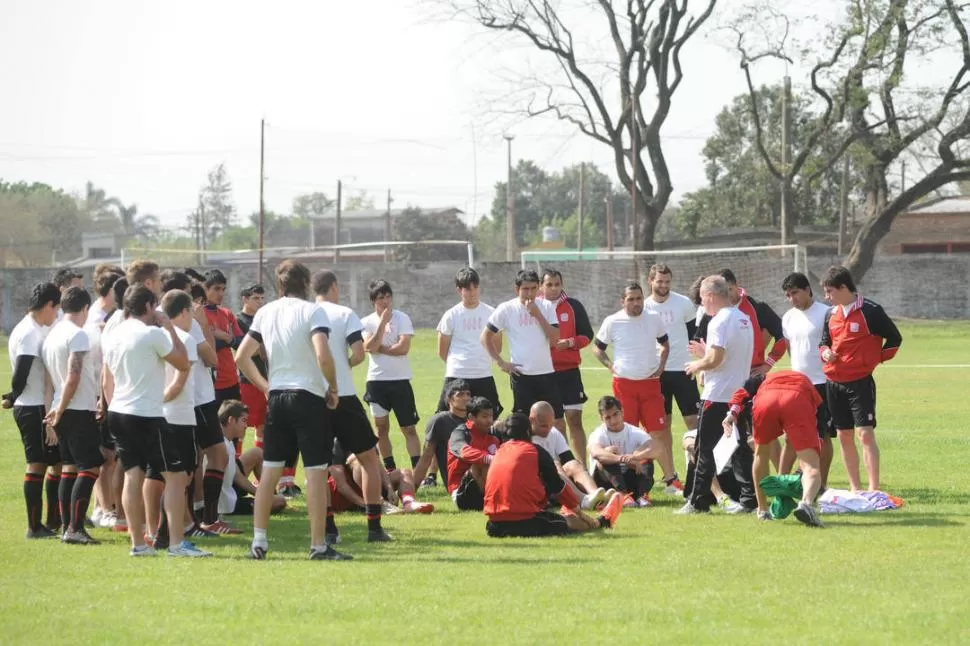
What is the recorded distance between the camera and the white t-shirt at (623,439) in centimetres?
1232

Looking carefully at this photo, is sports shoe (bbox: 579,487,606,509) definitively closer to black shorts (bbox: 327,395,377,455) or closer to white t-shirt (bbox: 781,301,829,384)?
white t-shirt (bbox: 781,301,829,384)

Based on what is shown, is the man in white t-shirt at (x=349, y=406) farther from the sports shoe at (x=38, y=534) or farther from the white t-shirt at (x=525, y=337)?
the white t-shirt at (x=525, y=337)

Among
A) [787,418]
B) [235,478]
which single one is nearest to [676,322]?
[787,418]

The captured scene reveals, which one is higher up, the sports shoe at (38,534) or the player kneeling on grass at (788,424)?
the player kneeling on grass at (788,424)

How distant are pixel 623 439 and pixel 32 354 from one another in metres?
5.36

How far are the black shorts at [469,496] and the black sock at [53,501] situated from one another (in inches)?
138

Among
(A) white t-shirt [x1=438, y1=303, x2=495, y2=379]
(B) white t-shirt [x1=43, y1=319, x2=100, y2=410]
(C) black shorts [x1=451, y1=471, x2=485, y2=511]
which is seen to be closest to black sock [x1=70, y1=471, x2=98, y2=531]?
(B) white t-shirt [x1=43, y1=319, x2=100, y2=410]

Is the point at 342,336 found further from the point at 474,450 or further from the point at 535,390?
the point at 535,390

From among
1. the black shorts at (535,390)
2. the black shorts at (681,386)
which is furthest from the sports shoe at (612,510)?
the black shorts at (681,386)

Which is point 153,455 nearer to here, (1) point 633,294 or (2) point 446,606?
(2) point 446,606

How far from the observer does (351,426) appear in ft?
32.1

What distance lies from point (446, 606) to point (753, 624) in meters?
1.75

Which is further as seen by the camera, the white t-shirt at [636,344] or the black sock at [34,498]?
the white t-shirt at [636,344]

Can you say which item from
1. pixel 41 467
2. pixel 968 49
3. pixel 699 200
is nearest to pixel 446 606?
pixel 41 467
